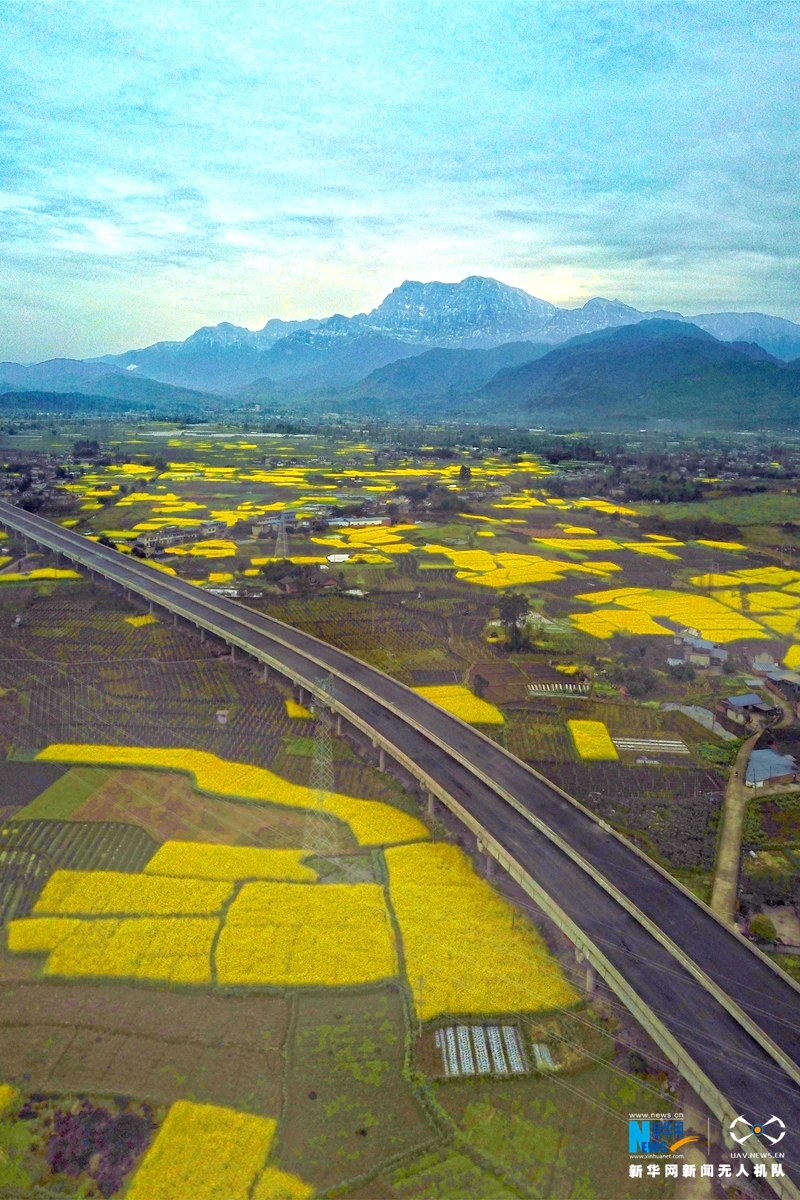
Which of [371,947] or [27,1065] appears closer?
[27,1065]

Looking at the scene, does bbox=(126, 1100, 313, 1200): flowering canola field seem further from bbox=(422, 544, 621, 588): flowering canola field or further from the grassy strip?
bbox=(422, 544, 621, 588): flowering canola field

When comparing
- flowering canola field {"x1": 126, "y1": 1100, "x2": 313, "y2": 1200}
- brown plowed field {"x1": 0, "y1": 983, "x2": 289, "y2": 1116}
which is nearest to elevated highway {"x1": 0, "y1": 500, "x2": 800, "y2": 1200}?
brown plowed field {"x1": 0, "y1": 983, "x2": 289, "y2": 1116}

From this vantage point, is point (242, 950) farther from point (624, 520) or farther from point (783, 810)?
point (624, 520)

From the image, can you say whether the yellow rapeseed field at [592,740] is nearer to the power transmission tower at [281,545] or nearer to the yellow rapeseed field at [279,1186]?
the yellow rapeseed field at [279,1186]

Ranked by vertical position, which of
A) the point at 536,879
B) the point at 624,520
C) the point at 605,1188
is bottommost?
the point at 605,1188

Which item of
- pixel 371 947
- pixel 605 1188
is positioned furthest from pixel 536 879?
pixel 605 1188

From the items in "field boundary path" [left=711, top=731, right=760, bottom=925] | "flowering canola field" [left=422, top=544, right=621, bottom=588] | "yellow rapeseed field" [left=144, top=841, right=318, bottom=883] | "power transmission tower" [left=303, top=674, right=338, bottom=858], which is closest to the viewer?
"field boundary path" [left=711, top=731, right=760, bottom=925]
